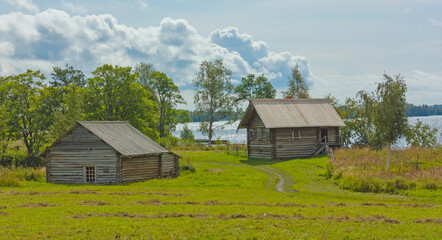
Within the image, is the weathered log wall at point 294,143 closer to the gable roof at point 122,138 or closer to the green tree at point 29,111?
the gable roof at point 122,138

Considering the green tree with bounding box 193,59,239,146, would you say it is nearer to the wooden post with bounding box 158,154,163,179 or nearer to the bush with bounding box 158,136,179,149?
the bush with bounding box 158,136,179,149

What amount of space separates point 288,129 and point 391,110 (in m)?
20.9

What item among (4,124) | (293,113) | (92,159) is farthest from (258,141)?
(4,124)

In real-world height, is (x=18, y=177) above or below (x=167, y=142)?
below

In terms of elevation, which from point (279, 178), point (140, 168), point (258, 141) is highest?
point (258, 141)

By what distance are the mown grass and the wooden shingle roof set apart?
1743 centimetres

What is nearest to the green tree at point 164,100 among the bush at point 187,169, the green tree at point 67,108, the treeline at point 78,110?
the treeline at point 78,110

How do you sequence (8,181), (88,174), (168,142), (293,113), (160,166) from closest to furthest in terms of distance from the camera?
(8,181) < (88,174) < (160,166) < (293,113) < (168,142)

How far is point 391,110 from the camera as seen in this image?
31.7 meters

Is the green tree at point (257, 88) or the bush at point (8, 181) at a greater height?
the green tree at point (257, 88)

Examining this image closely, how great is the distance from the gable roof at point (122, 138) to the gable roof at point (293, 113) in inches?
675

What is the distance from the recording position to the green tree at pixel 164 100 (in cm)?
7256

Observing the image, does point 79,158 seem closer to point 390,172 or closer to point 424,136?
point 390,172

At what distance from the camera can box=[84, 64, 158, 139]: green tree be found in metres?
58.6
